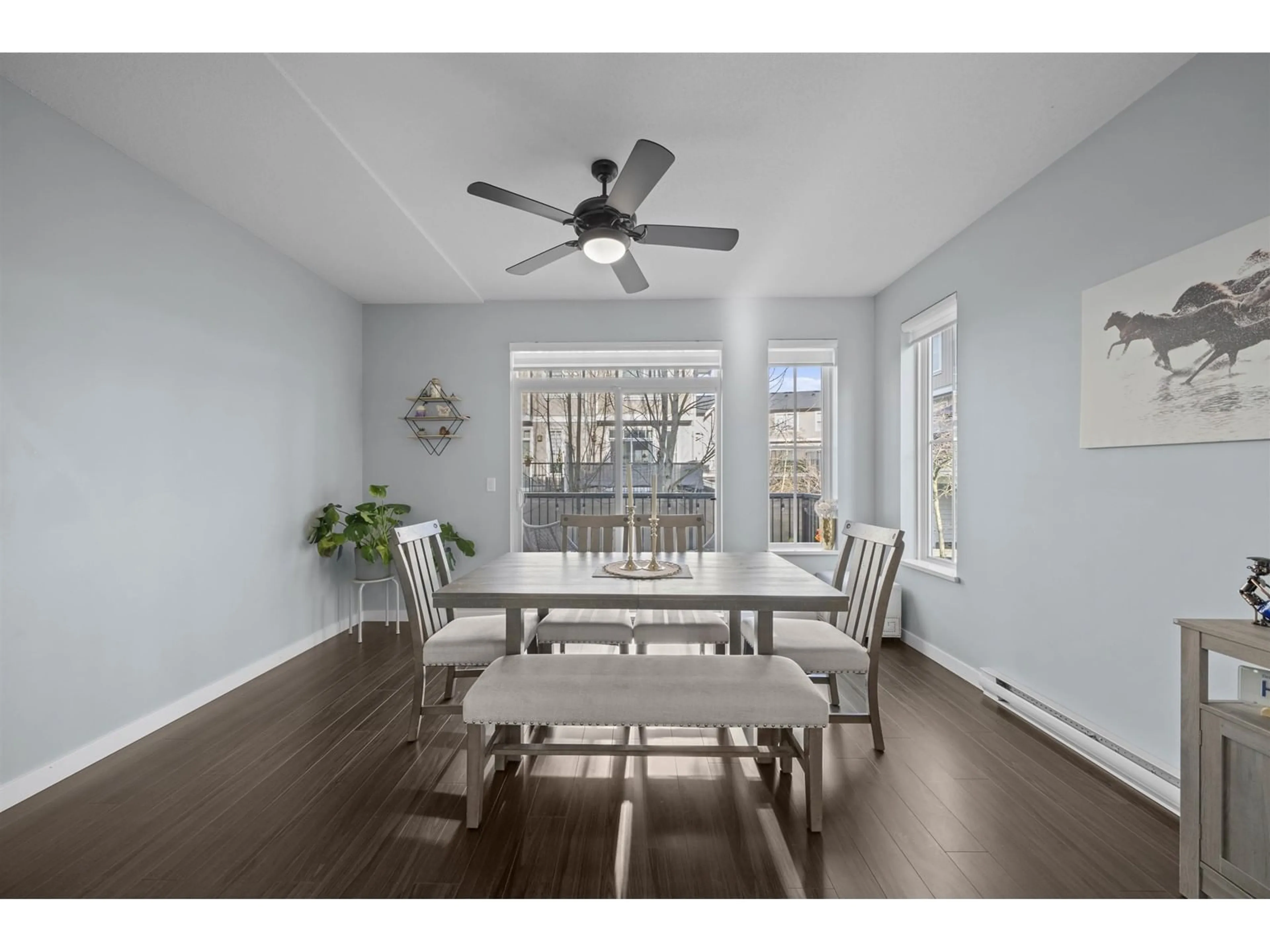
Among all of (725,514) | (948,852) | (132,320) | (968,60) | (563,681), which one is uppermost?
(968,60)

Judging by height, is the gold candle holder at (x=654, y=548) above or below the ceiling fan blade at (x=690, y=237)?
below

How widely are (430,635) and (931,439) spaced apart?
3.33 m

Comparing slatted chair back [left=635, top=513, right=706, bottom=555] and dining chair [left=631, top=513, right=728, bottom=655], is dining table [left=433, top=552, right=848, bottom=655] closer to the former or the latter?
dining chair [left=631, top=513, right=728, bottom=655]

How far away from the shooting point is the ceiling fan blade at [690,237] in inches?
97.0

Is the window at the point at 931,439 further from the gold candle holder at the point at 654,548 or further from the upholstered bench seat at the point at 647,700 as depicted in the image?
the upholstered bench seat at the point at 647,700

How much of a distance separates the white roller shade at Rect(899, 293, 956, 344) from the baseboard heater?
6.61 ft

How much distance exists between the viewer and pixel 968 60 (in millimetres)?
1962

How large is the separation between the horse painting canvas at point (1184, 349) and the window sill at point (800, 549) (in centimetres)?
242

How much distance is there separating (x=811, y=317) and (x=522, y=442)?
2.51 metres

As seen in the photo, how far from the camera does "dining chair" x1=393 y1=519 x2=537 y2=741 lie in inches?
95.1

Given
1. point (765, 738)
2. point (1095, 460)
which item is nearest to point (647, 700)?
point (765, 738)

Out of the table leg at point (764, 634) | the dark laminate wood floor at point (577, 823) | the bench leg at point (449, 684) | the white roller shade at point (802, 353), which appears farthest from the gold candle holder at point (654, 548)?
the white roller shade at point (802, 353)
